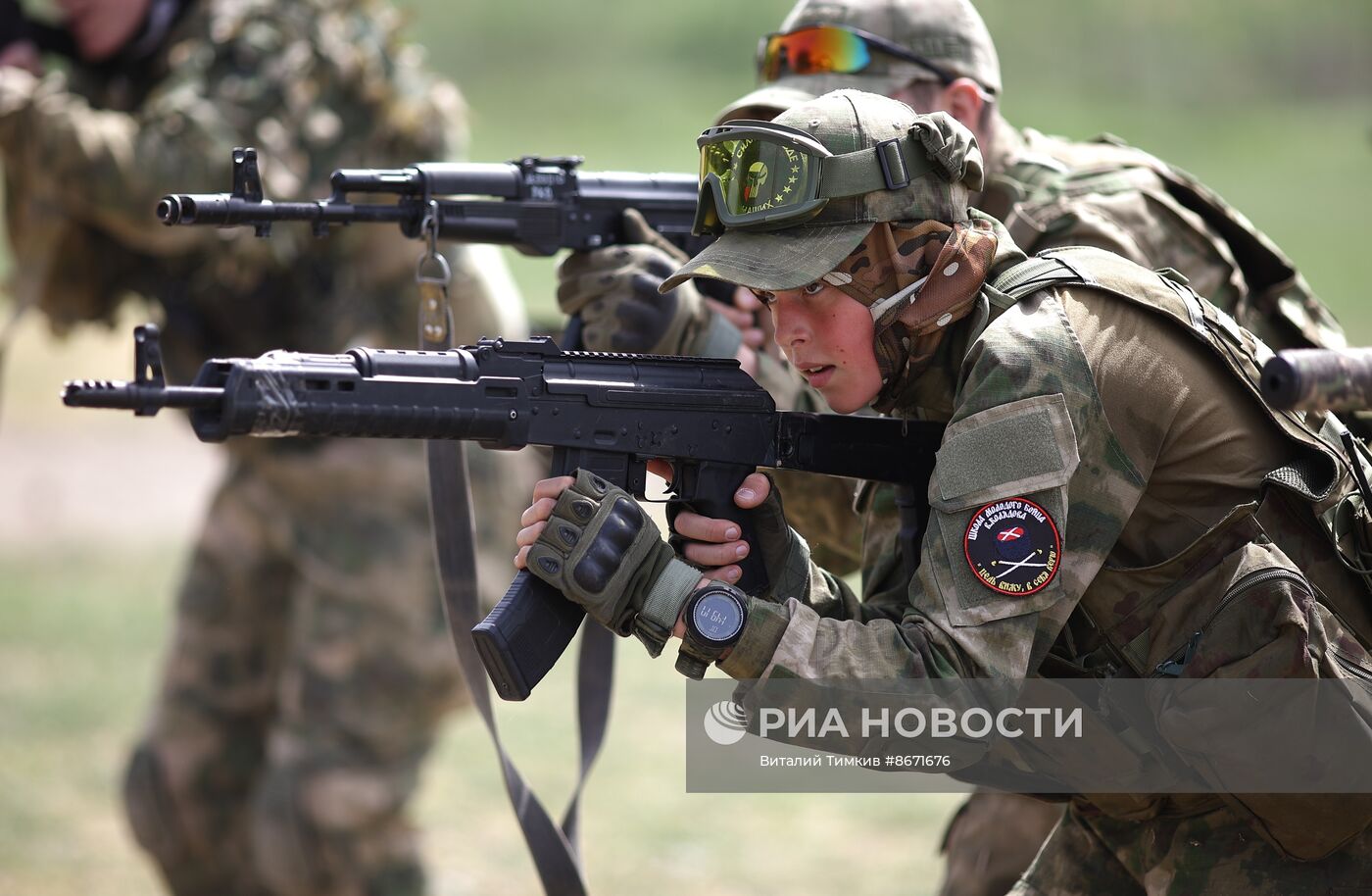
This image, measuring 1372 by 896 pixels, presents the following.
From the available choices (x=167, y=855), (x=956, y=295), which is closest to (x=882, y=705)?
(x=956, y=295)

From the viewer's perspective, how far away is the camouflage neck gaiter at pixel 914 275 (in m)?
3.24

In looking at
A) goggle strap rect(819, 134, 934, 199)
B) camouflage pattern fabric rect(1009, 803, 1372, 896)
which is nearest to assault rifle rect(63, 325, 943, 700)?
goggle strap rect(819, 134, 934, 199)

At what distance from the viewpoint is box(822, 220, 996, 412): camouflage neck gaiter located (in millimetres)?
3236

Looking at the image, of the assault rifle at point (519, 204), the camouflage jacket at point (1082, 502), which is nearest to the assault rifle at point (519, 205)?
the assault rifle at point (519, 204)

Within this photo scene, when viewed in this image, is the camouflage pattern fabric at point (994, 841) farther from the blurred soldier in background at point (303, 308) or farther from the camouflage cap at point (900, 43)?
the blurred soldier in background at point (303, 308)

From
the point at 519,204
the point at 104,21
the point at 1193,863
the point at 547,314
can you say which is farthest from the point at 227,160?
the point at 547,314

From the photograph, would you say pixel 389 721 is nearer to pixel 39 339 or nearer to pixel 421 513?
pixel 421 513

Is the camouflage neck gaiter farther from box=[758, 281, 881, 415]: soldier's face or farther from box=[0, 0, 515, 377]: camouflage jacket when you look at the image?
box=[0, 0, 515, 377]: camouflage jacket

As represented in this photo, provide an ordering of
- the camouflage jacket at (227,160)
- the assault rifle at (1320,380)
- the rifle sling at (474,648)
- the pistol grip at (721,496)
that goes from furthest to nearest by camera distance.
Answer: the camouflage jacket at (227,160) < the rifle sling at (474,648) < the pistol grip at (721,496) < the assault rifle at (1320,380)

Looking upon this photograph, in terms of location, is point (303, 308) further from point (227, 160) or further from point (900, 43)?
point (900, 43)

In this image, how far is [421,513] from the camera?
23.7 ft

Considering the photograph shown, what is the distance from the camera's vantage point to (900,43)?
4512 millimetres

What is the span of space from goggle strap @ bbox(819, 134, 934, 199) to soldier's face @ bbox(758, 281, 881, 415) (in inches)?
7.4

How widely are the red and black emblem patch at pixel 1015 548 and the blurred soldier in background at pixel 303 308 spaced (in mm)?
4333
